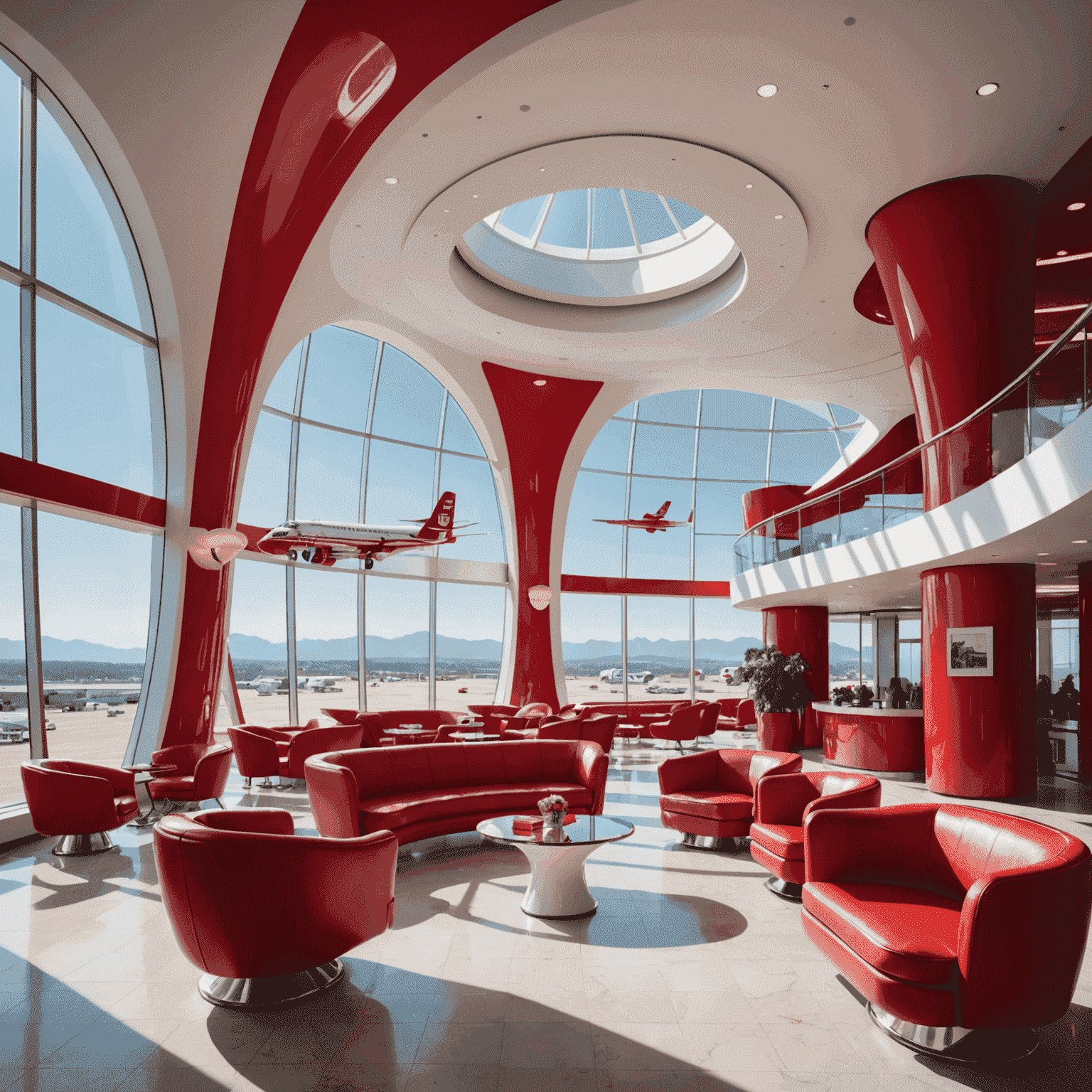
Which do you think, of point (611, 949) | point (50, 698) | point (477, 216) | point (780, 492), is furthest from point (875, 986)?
point (780, 492)

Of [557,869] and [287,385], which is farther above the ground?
[287,385]

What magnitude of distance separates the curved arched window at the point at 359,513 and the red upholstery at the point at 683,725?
4.73m

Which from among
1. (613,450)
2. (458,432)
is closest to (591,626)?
(613,450)

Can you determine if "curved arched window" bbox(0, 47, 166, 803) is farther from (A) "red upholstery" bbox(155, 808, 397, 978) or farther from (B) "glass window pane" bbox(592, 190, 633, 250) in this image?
(B) "glass window pane" bbox(592, 190, 633, 250)

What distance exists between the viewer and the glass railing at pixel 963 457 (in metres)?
6.88

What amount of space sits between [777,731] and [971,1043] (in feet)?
35.3

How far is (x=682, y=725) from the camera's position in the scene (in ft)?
46.9

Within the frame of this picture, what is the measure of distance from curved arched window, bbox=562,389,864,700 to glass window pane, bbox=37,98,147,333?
40.0 feet

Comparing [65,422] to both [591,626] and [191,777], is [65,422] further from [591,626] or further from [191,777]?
[591,626]

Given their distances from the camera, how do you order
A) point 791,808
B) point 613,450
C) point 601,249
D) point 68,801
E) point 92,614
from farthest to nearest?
point 613,450
point 601,249
point 92,614
point 68,801
point 791,808

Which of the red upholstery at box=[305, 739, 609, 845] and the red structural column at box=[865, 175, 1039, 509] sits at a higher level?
the red structural column at box=[865, 175, 1039, 509]

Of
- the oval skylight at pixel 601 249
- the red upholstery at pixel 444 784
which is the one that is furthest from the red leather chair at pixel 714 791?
the oval skylight at pixel 601 249

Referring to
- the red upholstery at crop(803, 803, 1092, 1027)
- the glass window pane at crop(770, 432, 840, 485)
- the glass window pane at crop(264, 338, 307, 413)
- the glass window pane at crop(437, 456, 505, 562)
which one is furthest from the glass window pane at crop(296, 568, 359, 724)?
the glass window pane at crop(770, 432, 840, 485)

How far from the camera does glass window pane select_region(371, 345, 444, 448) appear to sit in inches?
629
